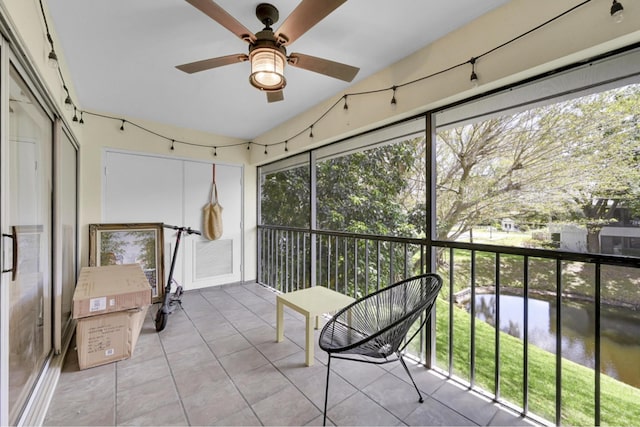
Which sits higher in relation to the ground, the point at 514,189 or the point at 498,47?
the point at 498,47

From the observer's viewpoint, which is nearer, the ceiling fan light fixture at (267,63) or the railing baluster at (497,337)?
the ceiling fan light fixture at (267,63)

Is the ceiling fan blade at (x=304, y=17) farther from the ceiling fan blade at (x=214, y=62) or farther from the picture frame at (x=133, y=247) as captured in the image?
the picture frame at (x=133, y=247)

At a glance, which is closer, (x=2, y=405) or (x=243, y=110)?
(x=2, y=405)

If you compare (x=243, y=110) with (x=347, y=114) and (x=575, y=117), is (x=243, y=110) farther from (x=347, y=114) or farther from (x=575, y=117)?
(x=575, y=117)

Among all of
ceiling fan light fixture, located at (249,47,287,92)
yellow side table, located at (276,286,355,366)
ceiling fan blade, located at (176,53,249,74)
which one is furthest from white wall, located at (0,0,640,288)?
yellow side table, located at (276,286,355,366)

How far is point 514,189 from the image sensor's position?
5.50 feet

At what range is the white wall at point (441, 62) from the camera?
1.27m

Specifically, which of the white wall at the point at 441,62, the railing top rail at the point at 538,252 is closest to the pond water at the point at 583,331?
the railing top rail at the point at 538,252

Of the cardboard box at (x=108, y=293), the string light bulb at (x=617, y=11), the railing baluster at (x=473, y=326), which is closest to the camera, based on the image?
the string light bulb at (x=617, y=11)

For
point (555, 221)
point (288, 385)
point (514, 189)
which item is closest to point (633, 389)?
point (555, 221)

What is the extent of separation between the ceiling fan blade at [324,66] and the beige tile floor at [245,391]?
6.73 feet

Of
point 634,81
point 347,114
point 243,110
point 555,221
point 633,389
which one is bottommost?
point 633,389

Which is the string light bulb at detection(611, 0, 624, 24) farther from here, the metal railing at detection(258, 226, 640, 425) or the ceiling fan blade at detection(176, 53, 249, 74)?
the ceiling fan blade at detection(176, 53, 249, 74)

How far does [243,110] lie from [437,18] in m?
2.18
